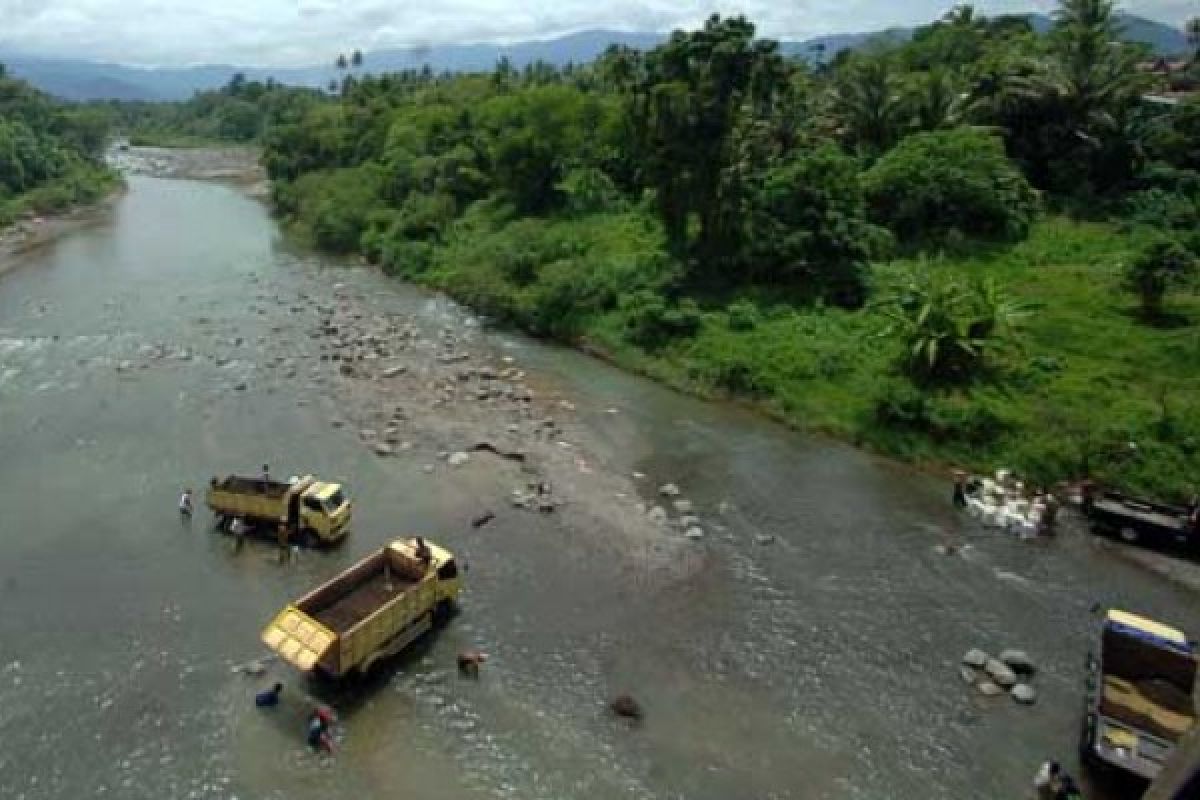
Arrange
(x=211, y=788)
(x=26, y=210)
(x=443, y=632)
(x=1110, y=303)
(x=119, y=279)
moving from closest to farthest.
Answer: (x=211, y=788)
(x=443, y=632)
(x=1110, y=303)
(x=119, y=279)
(x=26, y=210)

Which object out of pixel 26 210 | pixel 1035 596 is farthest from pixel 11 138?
pixel 1035 596

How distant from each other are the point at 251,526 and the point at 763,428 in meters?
18.4

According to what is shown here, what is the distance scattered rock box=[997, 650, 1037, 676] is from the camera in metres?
21.0

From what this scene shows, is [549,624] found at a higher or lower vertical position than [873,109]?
lower

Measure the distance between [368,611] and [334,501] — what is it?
520 cm

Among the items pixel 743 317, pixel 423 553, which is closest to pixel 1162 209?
pixel 743 317

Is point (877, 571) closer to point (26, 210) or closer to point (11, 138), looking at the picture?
point (26, 210)

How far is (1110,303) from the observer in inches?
1531

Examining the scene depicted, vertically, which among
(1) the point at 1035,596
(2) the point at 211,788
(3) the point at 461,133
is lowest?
(1) the point at 1035,596

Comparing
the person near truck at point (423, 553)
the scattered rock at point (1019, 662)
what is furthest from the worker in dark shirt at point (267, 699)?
the scattered rock at point (1019, 662)

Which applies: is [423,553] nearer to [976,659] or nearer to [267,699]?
[267,699]

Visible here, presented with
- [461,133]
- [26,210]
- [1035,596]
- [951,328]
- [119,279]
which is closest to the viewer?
[1035,596]

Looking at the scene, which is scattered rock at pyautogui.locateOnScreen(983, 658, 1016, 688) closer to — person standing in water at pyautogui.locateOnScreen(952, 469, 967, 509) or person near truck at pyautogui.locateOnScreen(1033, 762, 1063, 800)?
person near truck at pyautogui.locateOnScreen(1033, 762, 1063, 800)

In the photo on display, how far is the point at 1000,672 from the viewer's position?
20750 mm
